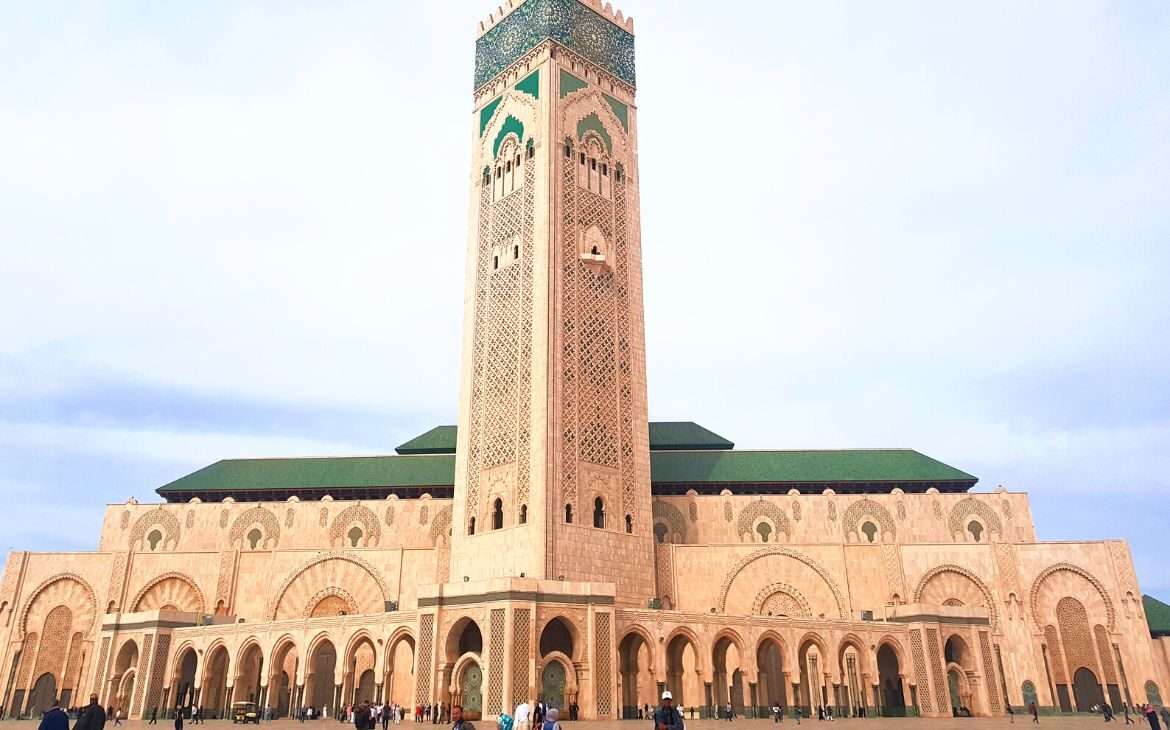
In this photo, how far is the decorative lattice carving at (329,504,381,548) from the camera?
107ft

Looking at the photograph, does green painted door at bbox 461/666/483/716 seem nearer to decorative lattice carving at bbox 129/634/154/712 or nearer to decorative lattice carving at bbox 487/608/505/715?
decorative lattice carving at bbox 487/608/505/715

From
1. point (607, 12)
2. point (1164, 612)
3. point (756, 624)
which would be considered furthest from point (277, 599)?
point (1164, 612)

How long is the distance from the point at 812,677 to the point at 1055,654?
9.03m

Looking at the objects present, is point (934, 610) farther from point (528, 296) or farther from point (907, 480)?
point (528, 296)

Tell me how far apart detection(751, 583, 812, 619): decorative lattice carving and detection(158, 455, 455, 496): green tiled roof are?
39.6ft

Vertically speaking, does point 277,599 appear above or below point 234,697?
above

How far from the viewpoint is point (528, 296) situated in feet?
87.8

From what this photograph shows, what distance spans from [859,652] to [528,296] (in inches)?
555

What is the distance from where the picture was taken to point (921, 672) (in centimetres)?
2542

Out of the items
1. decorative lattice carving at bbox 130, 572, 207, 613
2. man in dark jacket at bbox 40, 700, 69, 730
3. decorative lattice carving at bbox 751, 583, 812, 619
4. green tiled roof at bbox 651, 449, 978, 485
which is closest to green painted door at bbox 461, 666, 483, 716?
decorative lattice carving at bbox 751, 583, 812, 619

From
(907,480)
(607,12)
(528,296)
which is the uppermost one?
(607,12)

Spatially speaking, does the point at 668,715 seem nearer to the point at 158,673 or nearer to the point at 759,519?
the point at 158,673

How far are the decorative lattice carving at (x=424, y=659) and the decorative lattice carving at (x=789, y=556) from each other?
11.5 metres

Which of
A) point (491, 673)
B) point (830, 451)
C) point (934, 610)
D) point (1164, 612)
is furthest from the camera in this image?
point (830, 451)
